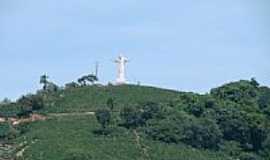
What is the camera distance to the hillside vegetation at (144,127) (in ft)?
271

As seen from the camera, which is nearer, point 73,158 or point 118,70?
point 73,158

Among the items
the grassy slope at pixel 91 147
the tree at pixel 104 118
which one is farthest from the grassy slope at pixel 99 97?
the grassy slope at pixel 91 147

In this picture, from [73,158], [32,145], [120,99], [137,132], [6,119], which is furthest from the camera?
[120,99]

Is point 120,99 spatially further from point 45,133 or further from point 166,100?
point 45,133

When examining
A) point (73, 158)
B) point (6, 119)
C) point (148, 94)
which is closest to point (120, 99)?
point (148, 94)

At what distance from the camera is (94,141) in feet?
278

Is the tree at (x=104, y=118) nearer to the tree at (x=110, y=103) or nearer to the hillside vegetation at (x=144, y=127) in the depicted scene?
the hillside vegetation at (x=144, y=127)

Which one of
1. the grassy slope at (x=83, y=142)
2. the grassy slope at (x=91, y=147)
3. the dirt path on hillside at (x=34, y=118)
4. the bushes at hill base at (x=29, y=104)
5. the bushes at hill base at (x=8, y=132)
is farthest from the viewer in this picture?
the bushes at hill base at (x=29, y=104)

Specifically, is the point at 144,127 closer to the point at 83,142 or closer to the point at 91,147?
the point at 83,142

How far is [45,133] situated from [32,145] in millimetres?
4046

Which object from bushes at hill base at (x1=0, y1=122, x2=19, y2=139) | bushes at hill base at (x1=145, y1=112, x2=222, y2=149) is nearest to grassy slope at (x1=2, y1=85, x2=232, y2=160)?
bushes at hill base at (x1=0, y1=122, x2=19, y2=139)

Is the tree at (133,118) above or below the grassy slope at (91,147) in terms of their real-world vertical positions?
above

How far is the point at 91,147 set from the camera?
3250 inches

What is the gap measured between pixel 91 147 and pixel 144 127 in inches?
326
